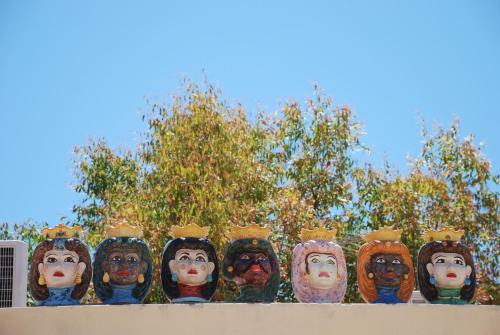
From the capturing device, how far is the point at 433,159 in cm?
1869

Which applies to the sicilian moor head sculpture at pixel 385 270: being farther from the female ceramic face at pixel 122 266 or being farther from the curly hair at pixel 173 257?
the female ceramic face at pixel 122 266

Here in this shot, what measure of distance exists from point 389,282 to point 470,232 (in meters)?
8.90

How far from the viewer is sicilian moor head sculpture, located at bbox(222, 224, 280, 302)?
8.77 m

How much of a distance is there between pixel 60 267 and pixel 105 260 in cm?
45

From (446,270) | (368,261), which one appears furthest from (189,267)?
(446,270)

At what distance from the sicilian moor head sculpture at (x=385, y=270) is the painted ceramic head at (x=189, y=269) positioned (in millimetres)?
1396

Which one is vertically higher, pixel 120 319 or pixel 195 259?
pixel 195 259

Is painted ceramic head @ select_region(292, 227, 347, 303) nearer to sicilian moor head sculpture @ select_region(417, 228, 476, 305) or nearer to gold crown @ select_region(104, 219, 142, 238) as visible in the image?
sicilian moor head sculpture @ select_region(417, 228, 476, 305)

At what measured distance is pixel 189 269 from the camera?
8734 mm

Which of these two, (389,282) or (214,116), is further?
(214,116)

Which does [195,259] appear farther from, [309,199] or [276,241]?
[309,199]

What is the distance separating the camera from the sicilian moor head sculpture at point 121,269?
8703mm

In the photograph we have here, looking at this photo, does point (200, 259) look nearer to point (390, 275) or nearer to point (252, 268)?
point (252, 268)

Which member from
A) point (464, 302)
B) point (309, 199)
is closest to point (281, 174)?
point (309, 199)
